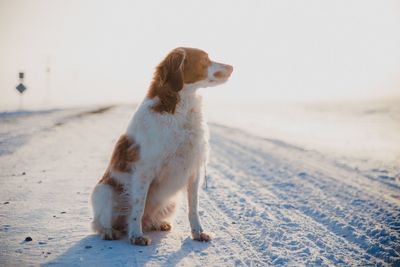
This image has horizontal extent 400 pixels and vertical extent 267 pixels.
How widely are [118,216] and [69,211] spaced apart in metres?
1.24

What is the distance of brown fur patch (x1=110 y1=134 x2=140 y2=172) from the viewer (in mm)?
3664

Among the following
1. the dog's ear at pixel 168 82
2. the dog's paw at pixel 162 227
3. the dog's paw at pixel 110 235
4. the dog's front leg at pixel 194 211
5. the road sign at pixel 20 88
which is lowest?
the road sign at pixel 20 88

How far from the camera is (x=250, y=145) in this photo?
11.5 meters

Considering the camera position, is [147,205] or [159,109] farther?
[147,205]

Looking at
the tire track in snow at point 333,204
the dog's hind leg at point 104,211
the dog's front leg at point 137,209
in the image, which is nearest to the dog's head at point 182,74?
the dog's front leg at point 137,209

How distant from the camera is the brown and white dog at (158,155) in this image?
3.62 meters

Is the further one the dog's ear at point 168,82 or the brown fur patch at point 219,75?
the brown fur patch at point 219,75

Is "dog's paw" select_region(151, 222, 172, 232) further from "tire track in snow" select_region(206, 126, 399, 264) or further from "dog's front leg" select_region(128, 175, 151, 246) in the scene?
"tire track in snow" select_region(206, 126, 399, 264)

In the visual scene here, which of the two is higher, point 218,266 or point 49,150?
point 218,266

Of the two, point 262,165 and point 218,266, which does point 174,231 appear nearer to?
point 218,266

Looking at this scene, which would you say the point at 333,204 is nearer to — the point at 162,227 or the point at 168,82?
the point at 162,227

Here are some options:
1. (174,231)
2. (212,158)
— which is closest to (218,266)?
(174,231)

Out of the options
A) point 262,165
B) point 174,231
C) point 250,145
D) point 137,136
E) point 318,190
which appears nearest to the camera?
point 137,136

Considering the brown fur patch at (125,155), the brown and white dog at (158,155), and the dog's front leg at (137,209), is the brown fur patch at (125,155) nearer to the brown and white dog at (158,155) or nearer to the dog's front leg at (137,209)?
the brown and white dog at (158,155)
